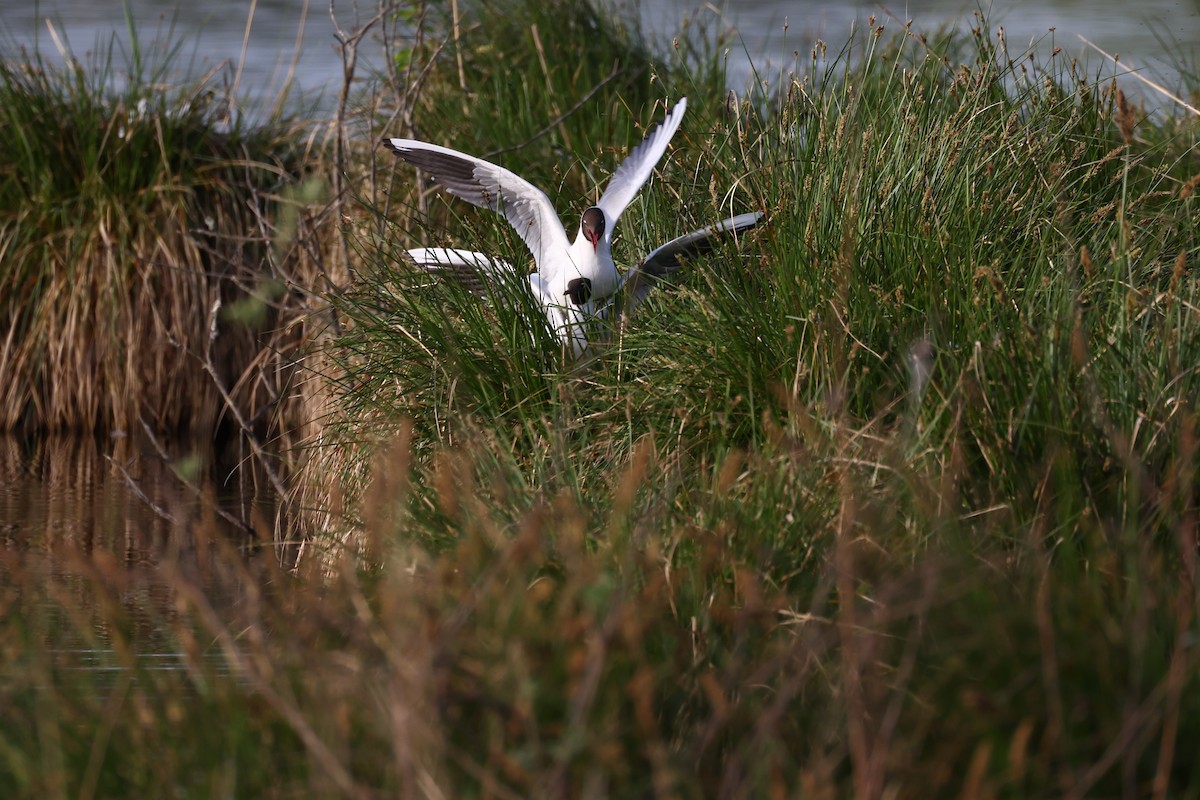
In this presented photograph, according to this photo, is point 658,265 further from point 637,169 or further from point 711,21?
point 711,21

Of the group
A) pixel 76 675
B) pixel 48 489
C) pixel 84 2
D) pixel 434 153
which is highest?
pixel 84 2

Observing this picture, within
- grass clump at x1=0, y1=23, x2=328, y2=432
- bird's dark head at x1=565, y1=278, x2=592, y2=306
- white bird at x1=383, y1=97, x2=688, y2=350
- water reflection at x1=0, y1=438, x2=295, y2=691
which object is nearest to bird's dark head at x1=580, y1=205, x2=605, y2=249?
white bird at x1=383, y1=97, x2=688, y2=350

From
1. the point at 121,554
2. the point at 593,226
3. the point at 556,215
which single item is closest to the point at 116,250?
the point at 121,554

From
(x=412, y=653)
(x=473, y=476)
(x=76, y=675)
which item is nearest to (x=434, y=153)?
(x=473, y=476)

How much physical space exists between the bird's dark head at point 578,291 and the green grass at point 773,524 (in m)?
0.15

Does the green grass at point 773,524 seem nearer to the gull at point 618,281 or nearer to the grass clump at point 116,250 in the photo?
the gull at point 618,281

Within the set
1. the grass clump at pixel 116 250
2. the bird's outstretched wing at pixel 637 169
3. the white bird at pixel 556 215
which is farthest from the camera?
the grass clump at pixel 116 250

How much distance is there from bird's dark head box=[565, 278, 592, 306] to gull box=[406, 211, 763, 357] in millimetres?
23

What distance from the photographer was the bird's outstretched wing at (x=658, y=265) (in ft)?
12.1

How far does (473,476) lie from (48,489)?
9.96 ft

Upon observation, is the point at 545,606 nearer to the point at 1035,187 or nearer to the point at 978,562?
the point at 978,562

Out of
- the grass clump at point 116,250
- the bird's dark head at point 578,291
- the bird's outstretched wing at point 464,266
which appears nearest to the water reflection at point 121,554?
the grass clump at point 116,250

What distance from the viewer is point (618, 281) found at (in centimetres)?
389

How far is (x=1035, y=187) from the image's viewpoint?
381cm
